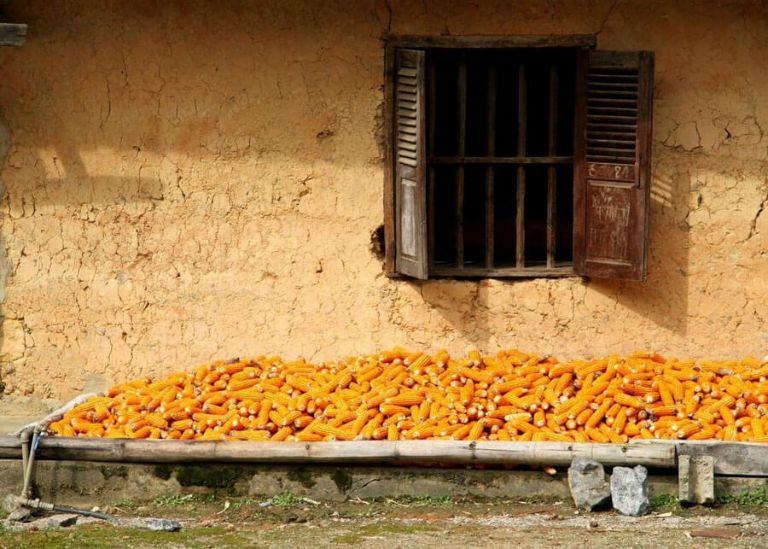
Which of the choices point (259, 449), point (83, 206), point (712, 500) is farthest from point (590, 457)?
point (83, 206)

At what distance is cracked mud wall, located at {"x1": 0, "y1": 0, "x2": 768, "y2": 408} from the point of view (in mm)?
8805

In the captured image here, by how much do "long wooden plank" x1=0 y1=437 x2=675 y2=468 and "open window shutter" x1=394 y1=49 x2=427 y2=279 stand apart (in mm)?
1348

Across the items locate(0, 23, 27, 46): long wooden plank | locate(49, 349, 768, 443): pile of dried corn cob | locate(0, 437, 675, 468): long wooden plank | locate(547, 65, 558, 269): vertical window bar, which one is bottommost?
locate(0, 437, 675, 468): long wooden plank

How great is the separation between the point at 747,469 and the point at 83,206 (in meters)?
4.69

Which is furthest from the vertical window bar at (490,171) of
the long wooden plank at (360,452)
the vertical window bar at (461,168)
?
the long wooden plank at (360,452)

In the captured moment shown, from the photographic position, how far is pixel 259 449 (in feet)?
25.8

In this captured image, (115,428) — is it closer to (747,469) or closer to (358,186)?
(358,186)

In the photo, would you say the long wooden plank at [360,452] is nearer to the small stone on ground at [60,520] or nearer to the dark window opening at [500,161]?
the small stone on ground at [60,520]

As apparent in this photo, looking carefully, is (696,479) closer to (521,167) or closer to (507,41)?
(521,167)

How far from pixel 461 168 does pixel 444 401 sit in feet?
5.51

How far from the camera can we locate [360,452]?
25.6 ft

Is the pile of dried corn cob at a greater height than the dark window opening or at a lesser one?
lesser

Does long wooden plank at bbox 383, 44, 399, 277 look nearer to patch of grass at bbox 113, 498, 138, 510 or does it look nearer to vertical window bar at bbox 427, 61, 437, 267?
vertical window bar at bbox 427, 61, 437, 267

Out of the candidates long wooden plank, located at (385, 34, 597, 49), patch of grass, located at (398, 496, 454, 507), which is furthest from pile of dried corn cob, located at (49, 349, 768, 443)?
long wooden plank, located at (385, 34, 597, 49)
